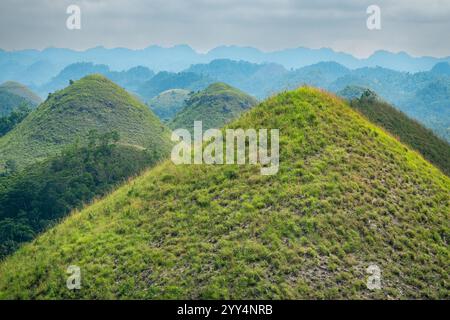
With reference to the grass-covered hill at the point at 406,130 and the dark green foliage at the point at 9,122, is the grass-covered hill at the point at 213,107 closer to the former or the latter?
the dark green foliage at the point at 9,122

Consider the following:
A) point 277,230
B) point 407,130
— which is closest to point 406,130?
point 407,130

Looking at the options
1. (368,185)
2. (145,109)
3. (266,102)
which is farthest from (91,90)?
(368,185)

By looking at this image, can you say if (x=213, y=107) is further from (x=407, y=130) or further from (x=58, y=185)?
(x=407, y=130)

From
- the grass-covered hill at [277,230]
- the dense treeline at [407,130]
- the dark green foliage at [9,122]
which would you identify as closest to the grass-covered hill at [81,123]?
the dark green foliage at [9,122]

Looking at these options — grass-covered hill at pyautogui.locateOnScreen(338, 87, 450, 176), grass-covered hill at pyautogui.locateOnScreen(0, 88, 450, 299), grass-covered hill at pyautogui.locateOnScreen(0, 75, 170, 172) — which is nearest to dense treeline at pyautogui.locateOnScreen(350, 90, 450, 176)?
grass-covered hill at pyautogui.locateOnScreen(338, 87, 450, 176)

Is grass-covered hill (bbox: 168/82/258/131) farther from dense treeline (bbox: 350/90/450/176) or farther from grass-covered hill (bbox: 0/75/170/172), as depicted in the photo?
dense treeline (bbox: 350/90/450/176)

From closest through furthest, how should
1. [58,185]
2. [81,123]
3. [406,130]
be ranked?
[406,130] → [58,185] → [81,123]

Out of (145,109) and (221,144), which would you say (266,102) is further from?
(145,109)
